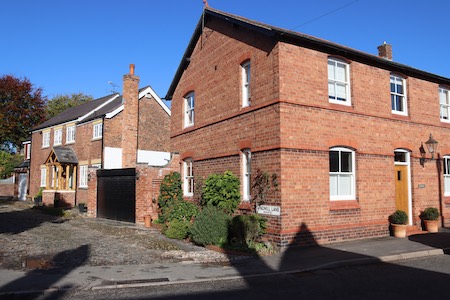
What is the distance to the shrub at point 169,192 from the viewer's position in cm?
1609

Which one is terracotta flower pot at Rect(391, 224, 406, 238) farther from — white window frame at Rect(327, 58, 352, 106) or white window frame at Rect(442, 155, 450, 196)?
white window frame at Rect(442, 155, 450, 196)

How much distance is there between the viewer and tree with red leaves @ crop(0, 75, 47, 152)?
137 feet

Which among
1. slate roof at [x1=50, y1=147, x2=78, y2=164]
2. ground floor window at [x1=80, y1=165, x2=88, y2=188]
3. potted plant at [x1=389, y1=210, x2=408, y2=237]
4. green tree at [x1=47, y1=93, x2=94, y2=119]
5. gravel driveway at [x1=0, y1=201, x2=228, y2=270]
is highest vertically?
green tree at [x1=47, y1=93, x2=94, y2=119]

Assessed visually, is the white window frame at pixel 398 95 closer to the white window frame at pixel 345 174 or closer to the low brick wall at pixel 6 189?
the white window frame at pixel 345 174

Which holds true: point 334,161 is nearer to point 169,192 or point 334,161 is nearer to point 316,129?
point 316,129

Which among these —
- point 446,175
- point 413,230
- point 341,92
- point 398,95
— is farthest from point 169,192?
point 446,175

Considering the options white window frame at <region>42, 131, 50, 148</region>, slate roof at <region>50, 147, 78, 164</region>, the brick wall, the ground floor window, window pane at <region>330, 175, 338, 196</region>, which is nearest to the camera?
window pane at <region>330, 175, 338, 196</region>

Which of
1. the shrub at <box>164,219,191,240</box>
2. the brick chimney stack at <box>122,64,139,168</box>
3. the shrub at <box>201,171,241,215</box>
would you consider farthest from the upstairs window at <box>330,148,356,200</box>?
the brick chimney stack at <box>122,64,139,168</box>

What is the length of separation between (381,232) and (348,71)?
18.1 ft

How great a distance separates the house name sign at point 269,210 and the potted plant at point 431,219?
6508 millimetres

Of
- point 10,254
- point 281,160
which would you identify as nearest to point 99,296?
point 10,254

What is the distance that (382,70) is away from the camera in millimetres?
13461

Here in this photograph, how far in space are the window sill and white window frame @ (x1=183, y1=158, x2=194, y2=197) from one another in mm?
6468

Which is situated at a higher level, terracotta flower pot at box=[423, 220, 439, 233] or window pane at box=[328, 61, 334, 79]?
window pane at box=[328, 61, 334, 79]
